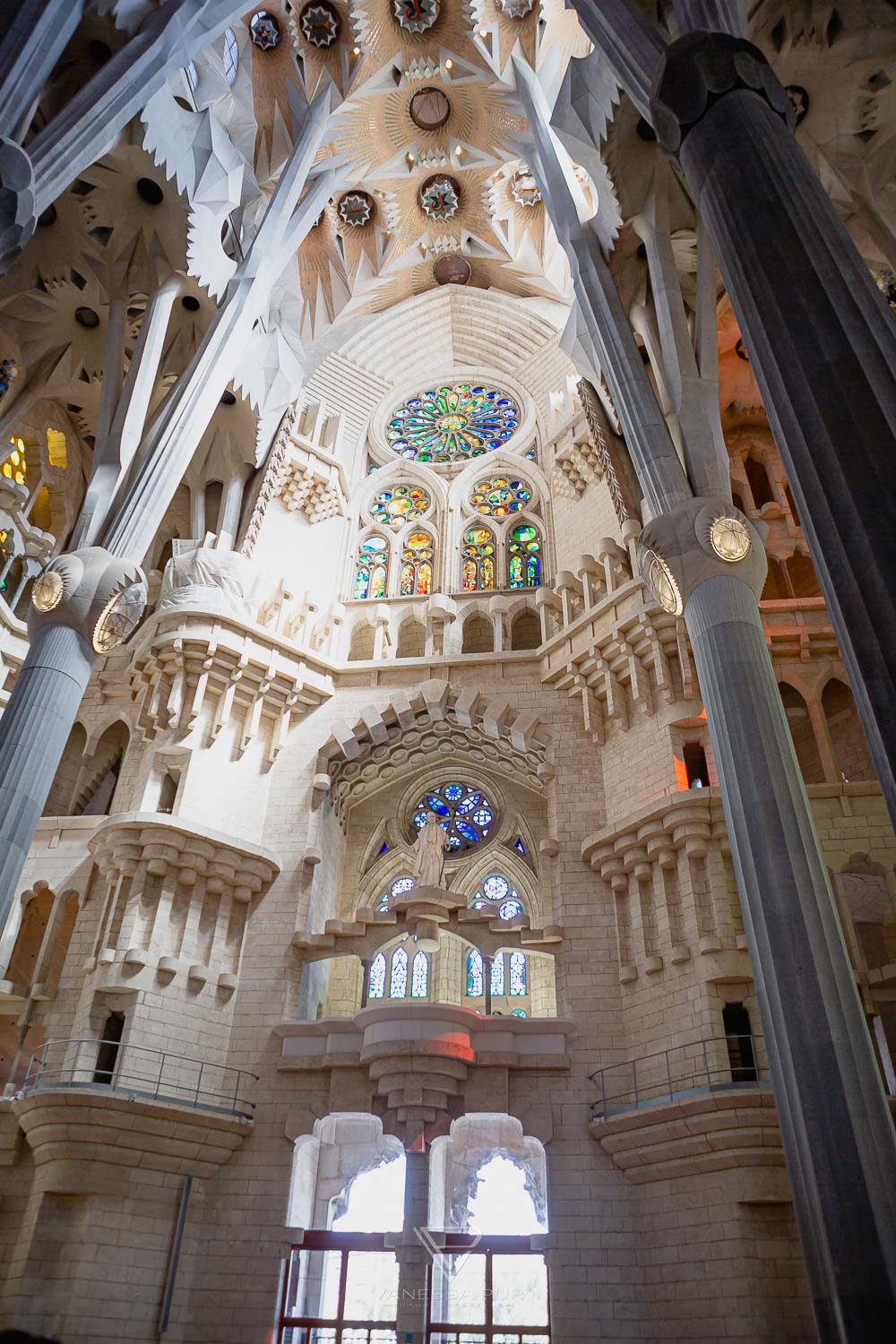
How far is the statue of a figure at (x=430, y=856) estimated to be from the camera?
14.4 meters

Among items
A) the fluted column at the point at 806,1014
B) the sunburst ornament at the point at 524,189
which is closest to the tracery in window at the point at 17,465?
the fluted column at the point at 806,1014

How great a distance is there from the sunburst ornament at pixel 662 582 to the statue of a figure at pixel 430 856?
19.3 ft

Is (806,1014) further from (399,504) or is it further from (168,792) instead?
(399,504)

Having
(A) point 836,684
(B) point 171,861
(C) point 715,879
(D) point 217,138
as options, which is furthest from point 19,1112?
(D) point 217,138

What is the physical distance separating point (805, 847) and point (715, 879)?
4475 mm

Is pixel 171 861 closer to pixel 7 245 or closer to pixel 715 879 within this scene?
pixel 715 879

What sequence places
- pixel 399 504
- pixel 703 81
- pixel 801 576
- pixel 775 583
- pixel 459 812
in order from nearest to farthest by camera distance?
pixel 703 81 → pixel 801 576 → pixel 775 583 → pixel 459 812 → pixel 399 504

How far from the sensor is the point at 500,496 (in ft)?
65.3

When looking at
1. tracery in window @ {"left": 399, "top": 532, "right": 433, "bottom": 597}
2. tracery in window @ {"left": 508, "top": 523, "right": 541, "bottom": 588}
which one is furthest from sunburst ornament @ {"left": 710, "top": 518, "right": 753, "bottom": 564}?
tracery in window @ {"left": 399, "top": 532, "right": 433, "bottom": 597}

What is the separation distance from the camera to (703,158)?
6895mm

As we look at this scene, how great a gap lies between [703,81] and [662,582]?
486cm

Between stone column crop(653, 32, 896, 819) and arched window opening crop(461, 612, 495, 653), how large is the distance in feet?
35.7

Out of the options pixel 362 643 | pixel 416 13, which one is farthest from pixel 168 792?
pixel 416 13

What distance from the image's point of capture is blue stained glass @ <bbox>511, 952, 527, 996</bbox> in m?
16.1
